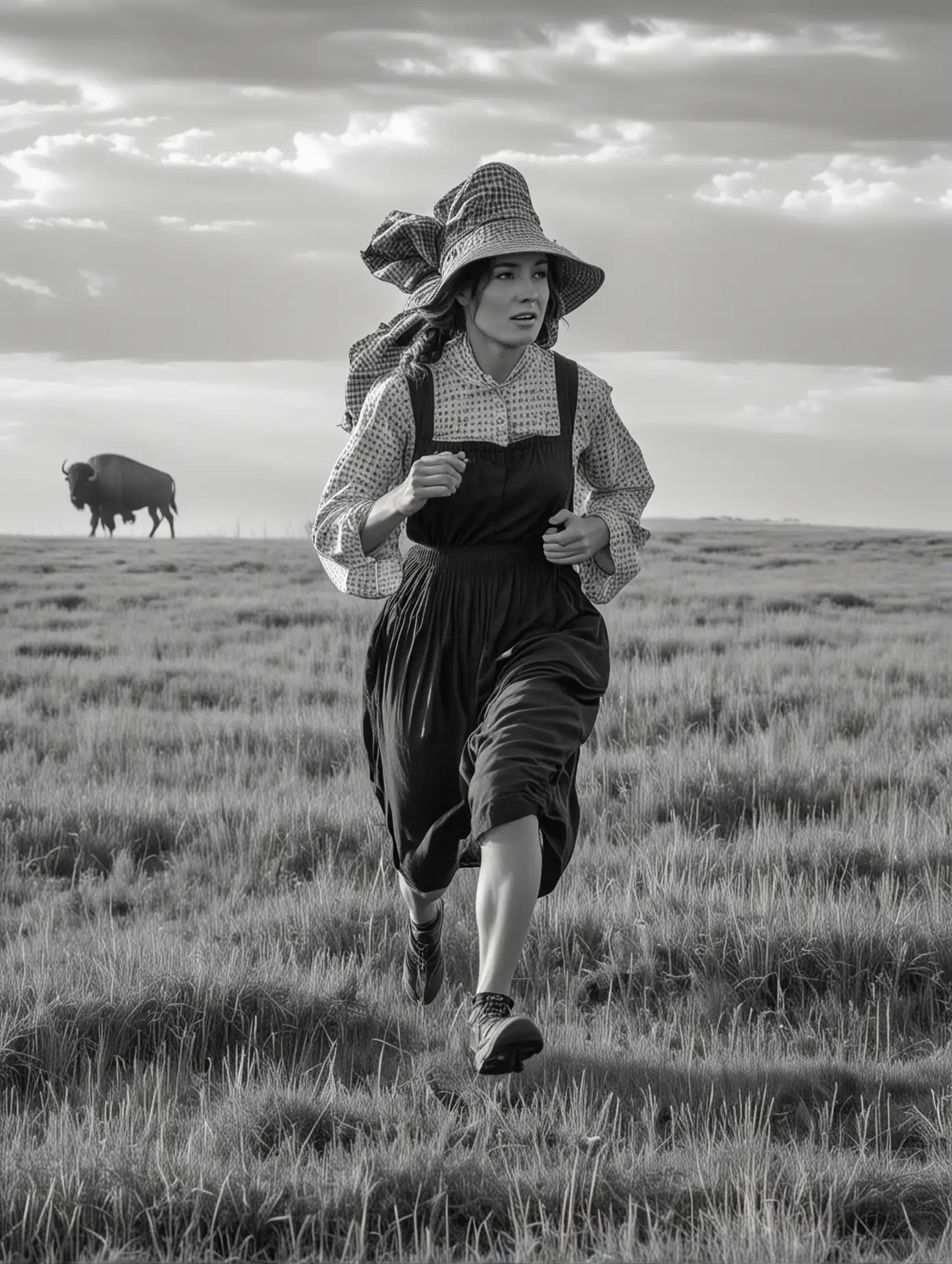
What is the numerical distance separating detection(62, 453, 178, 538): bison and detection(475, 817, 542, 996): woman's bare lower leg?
152ft

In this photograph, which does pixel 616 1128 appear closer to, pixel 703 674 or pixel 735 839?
pixel 735 839

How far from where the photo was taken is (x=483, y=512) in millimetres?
3975

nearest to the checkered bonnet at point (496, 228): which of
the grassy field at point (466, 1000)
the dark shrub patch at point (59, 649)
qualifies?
the grassy field at point (466, 1000)

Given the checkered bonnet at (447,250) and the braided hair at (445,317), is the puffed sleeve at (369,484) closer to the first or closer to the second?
the braided hair at (445,317)

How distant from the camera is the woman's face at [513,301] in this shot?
3.92m

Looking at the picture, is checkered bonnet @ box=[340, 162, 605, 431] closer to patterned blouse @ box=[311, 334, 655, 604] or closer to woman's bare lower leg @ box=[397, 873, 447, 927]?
patterned blouse @ box=[311, 334, 655, 604]

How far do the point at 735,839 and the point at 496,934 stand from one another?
256 centimetres

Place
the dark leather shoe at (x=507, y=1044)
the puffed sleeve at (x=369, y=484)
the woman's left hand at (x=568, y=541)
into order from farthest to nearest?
the puffed sleeve at (x=369, y=484) → the woman's left hand at (x=568, y=541) → the dark leather shoe at (x=507, y=1044)

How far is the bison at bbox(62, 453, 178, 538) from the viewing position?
49219mm

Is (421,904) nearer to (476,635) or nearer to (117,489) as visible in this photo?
(476,635)

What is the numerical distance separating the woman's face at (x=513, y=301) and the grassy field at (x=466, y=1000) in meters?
1.97

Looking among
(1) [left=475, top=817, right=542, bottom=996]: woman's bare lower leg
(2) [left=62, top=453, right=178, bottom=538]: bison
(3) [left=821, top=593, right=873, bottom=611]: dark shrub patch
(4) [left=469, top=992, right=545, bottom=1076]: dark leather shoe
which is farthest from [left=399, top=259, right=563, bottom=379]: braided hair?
(2) [left=62, top=453, right=178, bottom=538]: bison

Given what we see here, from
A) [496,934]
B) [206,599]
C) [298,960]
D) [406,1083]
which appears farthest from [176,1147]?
[206,599]

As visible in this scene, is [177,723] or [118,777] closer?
Answer: [118,777]
